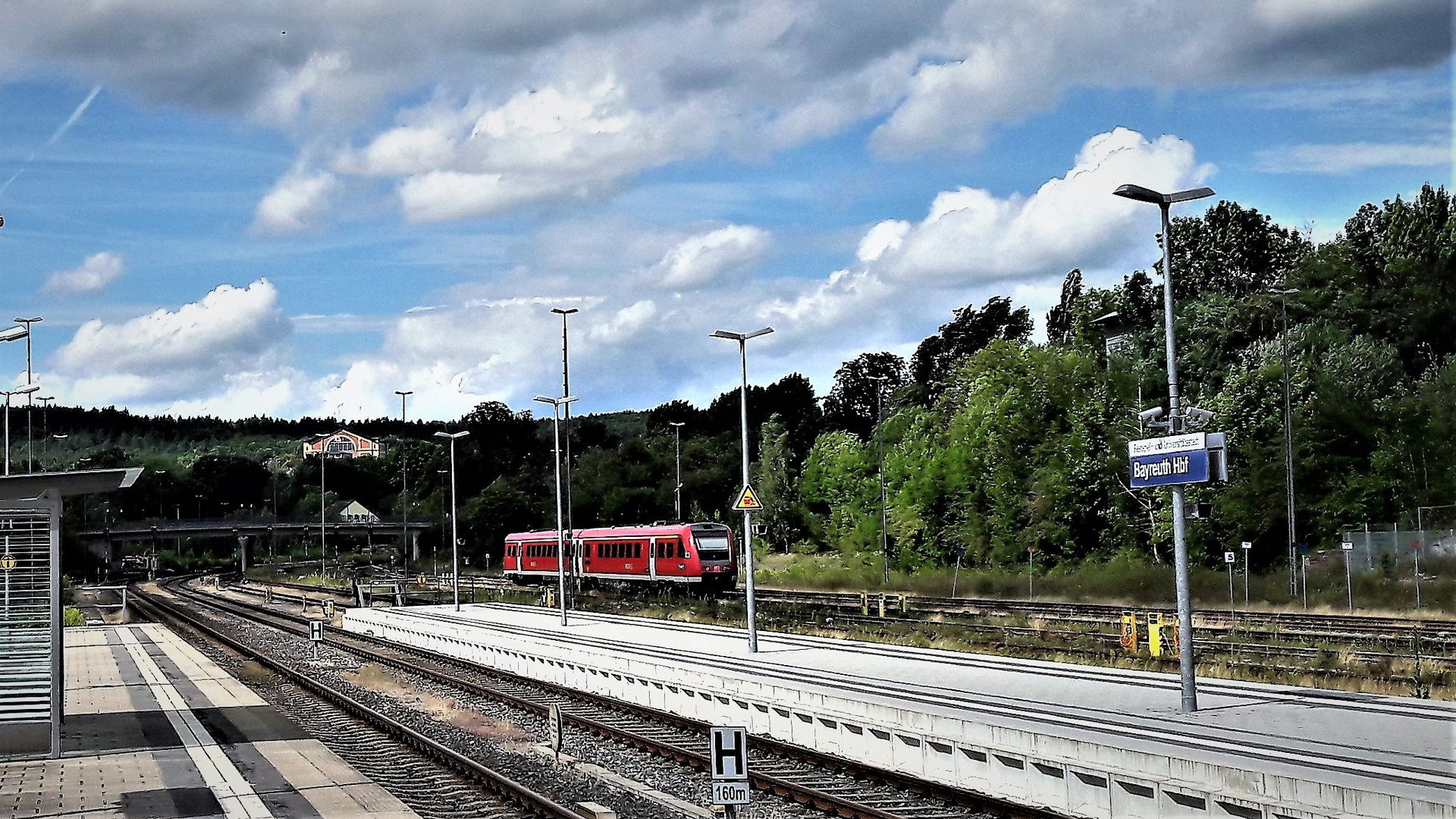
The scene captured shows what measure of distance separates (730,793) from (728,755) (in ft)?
1.08

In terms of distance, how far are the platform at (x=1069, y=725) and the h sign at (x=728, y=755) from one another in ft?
12.8

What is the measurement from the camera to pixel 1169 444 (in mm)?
18391

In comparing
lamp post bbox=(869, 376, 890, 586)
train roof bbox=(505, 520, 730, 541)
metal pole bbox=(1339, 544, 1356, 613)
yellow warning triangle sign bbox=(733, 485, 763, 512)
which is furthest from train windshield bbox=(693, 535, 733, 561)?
yellow warning triangle sign bbox=(733, 485, 763, 512)

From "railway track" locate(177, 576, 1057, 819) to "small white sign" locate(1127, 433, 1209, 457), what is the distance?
582 cm

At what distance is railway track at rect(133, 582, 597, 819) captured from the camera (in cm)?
1617

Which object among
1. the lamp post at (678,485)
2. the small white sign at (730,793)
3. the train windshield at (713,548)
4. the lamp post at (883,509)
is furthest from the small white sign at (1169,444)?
the lamp post at (678,485)

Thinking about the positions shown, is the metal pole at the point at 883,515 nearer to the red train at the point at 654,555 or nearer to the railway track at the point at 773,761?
the red train at the point at 654,555

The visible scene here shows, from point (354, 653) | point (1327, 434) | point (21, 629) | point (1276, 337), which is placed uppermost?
point (1276, 337)

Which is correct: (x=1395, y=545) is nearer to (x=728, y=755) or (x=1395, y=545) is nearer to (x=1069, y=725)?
(x=1069, y=725)

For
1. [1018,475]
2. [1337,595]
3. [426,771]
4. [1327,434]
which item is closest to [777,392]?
[1018,475]

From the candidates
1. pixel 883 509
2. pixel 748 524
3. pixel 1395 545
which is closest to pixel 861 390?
pixel 883 509

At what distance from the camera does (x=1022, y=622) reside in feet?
127

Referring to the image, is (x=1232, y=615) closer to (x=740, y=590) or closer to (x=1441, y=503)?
(x=1441, y=503)

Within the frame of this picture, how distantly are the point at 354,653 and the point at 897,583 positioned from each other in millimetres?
27506
